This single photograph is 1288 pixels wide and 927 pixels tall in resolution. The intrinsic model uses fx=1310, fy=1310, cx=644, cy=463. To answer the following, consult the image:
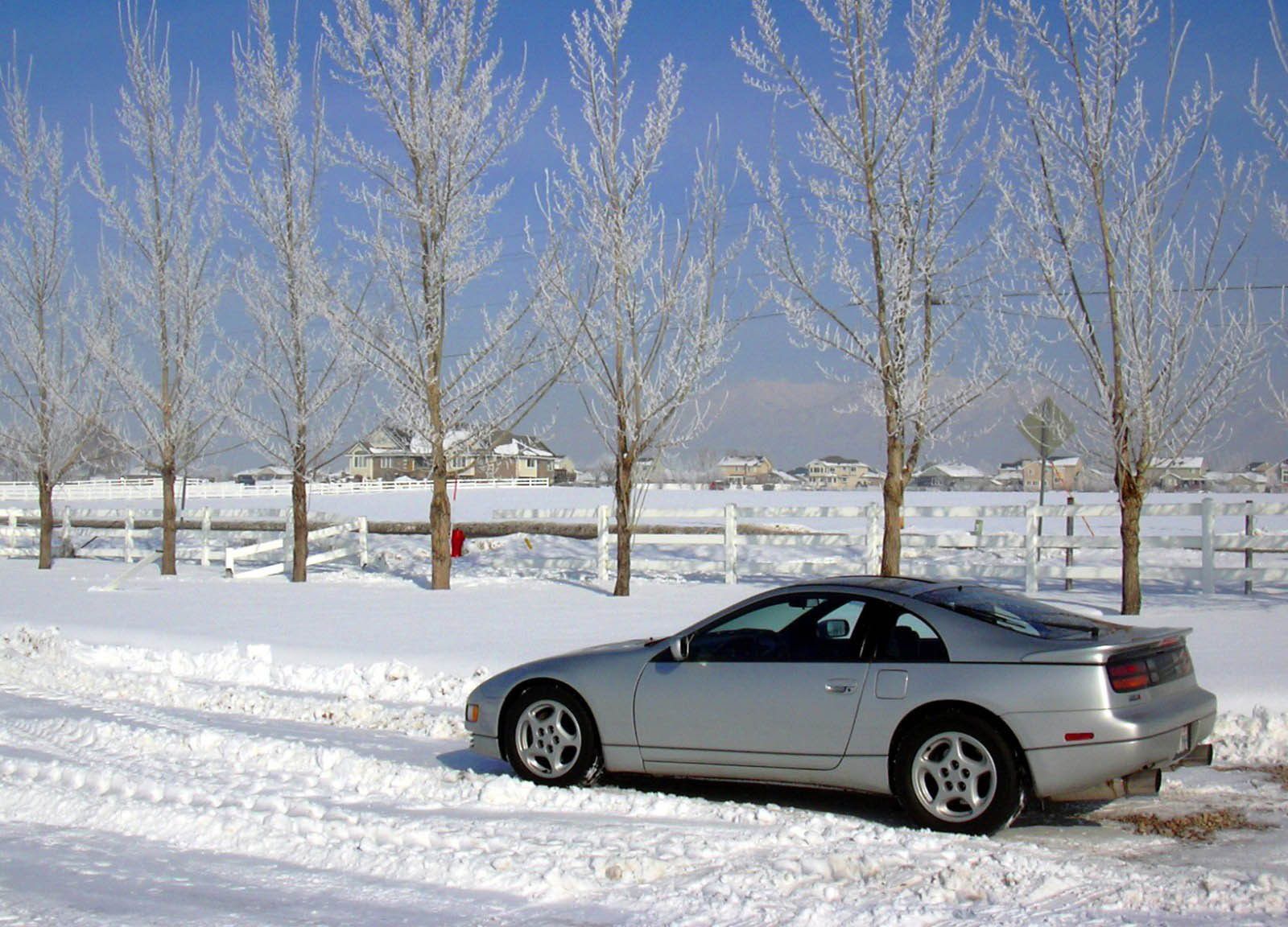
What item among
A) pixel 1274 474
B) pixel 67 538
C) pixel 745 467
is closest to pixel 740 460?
pixel 745 467

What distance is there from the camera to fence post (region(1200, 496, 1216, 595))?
660 inches

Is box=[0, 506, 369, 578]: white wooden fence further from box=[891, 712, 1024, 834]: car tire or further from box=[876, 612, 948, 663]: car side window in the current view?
box=[891, 712, 1024, 834]: car tire

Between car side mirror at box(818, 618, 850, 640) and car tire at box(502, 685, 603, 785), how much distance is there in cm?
158

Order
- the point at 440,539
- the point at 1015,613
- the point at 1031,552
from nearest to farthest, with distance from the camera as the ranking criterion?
the point at 1015,613 < the point at 1031,552 < the point at 440,539

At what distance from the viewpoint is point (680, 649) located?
7.96 metres

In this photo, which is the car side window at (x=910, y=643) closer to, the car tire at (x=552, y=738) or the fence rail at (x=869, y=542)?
the car tire at (x=552, y=738)

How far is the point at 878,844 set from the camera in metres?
6.52

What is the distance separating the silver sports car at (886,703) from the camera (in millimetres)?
6730

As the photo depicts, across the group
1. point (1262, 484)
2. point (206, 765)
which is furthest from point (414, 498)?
point (206, 765)

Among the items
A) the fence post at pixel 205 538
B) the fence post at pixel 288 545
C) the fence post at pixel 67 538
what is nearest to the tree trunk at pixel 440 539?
the fence post at pixel 288 545

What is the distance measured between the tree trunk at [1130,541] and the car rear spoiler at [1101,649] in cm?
849

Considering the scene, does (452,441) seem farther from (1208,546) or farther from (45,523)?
(45,523)

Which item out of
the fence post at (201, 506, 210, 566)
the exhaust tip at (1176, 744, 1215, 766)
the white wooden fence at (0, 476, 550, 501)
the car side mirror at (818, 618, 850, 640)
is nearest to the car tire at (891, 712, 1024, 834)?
the car side mirror at (818, 618, 850, 640)

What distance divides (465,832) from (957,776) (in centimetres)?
260
